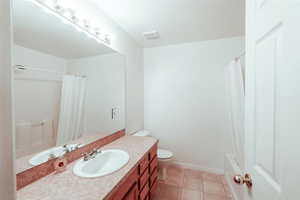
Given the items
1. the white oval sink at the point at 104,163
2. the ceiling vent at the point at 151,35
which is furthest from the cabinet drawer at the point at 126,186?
the ceiling vent at the point at 151,35

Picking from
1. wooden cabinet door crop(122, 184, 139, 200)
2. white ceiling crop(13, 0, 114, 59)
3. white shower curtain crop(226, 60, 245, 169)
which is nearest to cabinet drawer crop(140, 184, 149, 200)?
wooden cabinet door crop(122, 184, 139, 200)

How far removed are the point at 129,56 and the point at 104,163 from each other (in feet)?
5.32

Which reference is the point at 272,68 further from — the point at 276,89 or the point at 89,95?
the point at 89,95

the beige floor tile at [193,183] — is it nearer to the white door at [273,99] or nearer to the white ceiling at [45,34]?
the white door at [273,99]

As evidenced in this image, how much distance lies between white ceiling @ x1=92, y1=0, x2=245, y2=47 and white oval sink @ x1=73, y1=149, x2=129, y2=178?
1.64 m

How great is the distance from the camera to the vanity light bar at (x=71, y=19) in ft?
3.35

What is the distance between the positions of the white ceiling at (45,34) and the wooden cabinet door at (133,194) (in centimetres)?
130

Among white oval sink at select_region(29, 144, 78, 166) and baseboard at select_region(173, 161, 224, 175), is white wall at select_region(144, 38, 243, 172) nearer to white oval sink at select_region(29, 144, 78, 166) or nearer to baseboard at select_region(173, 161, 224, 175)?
baseboard at select_region(173, 161, 224, 175)

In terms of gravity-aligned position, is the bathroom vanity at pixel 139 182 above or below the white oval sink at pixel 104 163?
below

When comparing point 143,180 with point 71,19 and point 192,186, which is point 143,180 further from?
point 71,19

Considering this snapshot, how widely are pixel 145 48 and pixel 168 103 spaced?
1223mm

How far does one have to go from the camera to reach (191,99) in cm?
242

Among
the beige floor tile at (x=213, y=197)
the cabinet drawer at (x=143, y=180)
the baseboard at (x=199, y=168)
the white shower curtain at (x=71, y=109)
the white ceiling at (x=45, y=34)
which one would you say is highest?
the white ceiling at (x=45, y=34)

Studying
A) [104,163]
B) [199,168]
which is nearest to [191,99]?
[199,168]
